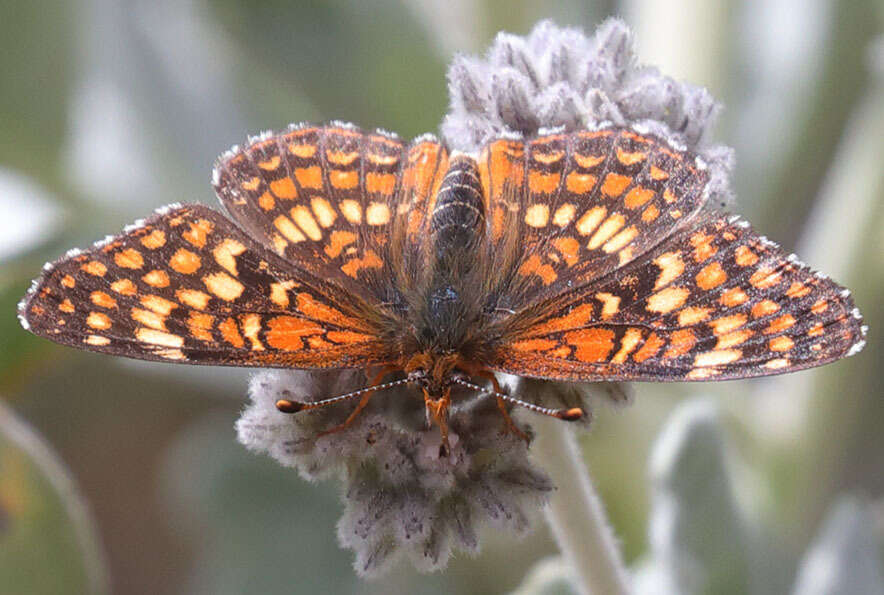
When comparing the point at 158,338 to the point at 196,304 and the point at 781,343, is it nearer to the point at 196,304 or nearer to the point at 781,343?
the point at 196,304

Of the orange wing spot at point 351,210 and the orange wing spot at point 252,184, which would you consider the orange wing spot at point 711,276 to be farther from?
the orange wing spot at point 252,184

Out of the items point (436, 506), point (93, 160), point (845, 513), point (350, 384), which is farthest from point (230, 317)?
point (93, 160)

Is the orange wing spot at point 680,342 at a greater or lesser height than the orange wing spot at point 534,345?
lesser

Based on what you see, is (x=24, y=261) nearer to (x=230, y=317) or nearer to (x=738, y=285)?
(x=230, y=317)

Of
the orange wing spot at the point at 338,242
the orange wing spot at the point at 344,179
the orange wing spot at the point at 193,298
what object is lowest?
the orange wing spot at the point at 193,298

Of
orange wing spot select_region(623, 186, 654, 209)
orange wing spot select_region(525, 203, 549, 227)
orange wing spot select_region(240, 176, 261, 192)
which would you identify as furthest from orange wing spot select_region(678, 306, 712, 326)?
orange wing spot select_region(240, 176, 261, 192)

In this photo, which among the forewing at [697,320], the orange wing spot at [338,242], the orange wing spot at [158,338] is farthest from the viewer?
the orange wing spot at [338,242]

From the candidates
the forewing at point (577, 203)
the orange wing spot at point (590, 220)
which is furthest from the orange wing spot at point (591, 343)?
the orange wing spot at point (590, 220)
